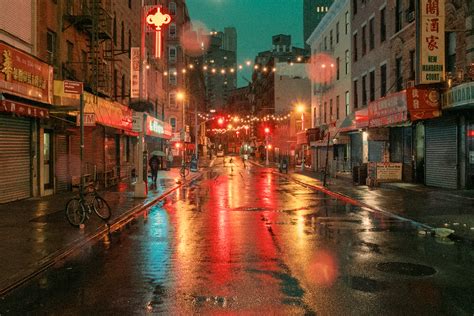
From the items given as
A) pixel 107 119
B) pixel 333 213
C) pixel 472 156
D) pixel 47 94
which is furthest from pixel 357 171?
pixel 47 94

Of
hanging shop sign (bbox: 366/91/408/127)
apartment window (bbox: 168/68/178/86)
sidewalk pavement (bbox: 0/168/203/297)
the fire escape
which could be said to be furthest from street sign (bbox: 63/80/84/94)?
apartment window (bbox: 168/68/178/86)

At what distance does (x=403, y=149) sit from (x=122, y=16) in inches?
780

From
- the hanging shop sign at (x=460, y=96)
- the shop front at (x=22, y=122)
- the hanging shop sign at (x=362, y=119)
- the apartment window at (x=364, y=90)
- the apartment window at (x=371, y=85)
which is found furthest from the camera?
the apartment window at (x=364, y=90)

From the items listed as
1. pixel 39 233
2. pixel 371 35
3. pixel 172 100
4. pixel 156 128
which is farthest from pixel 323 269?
pixel 172 100

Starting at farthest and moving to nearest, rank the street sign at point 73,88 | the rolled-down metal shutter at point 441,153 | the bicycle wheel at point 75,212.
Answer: the rolled-down metal shutter at point 441,153 → the street sign at point 73,88 → the bicycle wheel at point 75,212

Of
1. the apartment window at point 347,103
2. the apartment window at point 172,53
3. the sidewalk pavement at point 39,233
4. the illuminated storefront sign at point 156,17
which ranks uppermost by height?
the apartment window at point 172,53

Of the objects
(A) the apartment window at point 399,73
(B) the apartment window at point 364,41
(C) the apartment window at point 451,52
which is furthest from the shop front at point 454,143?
(B) the apartment window at point 364,41

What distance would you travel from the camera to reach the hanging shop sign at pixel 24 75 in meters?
15.0

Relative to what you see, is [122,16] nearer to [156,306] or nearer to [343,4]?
[343,4]

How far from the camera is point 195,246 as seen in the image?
1001cm

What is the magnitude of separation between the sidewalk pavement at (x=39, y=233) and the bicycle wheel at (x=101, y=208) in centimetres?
19

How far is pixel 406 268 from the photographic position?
26.0 ft

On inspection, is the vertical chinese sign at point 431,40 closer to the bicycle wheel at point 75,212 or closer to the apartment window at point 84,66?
the bicycle wheel at point 75,212

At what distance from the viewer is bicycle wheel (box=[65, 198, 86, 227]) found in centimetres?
1195
